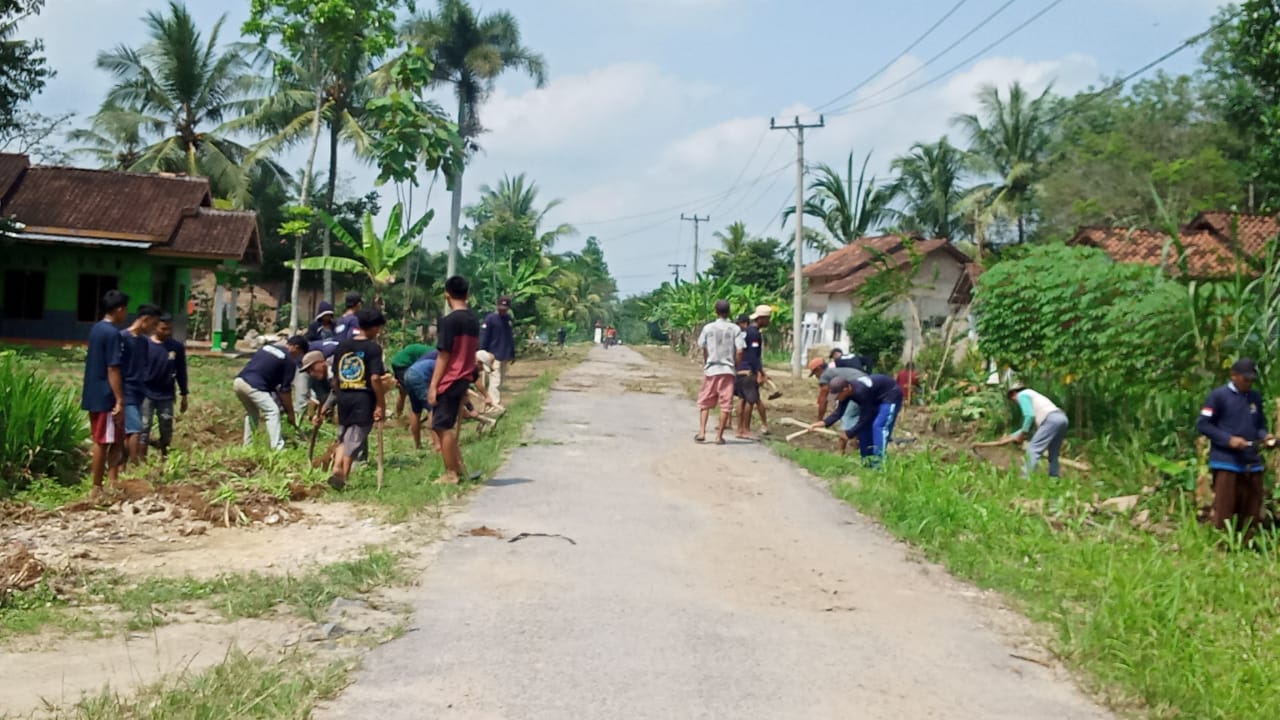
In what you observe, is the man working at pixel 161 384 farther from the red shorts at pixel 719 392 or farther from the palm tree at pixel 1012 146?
the palm tree at pixel 1012 146

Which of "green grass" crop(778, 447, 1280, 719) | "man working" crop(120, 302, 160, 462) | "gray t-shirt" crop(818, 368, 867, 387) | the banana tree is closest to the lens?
"green grass" crop(778, 447, 1280, 719)

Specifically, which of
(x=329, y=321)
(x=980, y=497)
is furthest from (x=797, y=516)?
(x=329, y=321)

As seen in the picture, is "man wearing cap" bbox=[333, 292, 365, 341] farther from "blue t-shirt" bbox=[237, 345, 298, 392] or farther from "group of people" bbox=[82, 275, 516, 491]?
"blue t-shirt" bbox=[237, 345, 298, 392]

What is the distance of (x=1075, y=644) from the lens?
5957 mm

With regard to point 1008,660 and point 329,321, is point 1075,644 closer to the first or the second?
point 1008,660

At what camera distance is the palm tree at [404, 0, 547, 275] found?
114 feet

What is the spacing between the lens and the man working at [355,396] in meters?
9.97

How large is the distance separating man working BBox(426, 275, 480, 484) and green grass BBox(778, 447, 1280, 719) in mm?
3750

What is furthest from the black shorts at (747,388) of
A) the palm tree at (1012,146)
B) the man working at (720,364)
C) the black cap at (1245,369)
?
the palm tree at (1012,146)

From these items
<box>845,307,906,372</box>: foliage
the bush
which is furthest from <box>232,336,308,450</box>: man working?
<box>845,307,906,372</box>: foliage

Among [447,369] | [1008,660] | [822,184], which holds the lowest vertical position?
[1008,660]

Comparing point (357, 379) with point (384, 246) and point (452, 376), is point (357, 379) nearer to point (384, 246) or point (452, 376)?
point (452, 376)

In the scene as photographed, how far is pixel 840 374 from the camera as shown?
45.4ft

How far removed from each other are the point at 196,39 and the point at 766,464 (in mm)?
30433
